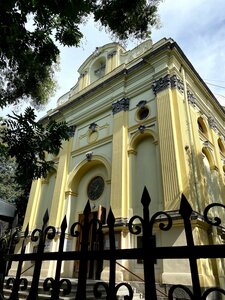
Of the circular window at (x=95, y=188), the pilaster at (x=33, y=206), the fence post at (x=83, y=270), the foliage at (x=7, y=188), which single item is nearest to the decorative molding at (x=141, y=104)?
the circular window at (x=95, y=188)

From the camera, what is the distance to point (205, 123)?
1233 centimetres

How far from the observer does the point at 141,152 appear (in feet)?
33.5

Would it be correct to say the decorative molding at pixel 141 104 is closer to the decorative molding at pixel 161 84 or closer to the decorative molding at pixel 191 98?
the decorative molding at pixel 161 84

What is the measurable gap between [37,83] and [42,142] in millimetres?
3293

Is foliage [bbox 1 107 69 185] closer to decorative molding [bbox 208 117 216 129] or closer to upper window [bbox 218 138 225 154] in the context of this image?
decorative molding [bbox 208 117 216 129]

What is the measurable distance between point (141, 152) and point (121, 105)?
293 cm

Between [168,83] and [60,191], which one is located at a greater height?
[168,83]

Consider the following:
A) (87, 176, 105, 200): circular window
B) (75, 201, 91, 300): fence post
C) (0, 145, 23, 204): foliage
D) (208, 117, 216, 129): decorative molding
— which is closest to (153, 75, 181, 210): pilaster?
(87, 176, 105, 200): circular window

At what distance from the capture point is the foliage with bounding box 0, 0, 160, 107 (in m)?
3.62

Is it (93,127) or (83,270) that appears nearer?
(83,270)

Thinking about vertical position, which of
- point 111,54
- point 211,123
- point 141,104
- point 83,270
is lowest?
point 83,270

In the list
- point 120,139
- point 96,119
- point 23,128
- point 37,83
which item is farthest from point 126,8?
point 96,119

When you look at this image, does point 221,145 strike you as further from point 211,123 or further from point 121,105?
point 121,105

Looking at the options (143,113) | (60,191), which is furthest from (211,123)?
(60,191)
